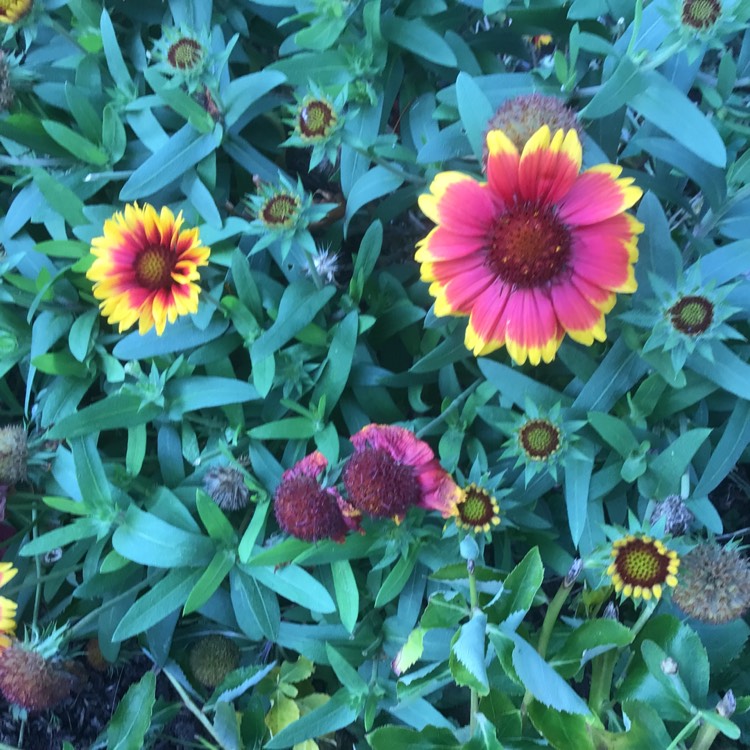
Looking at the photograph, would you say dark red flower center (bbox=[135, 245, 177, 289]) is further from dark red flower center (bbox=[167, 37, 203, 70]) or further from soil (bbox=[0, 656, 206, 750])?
soil (bbox=[0, 656, 206, 750])

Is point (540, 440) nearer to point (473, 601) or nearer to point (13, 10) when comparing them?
point (473, 601)

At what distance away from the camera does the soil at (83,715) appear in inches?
64.1

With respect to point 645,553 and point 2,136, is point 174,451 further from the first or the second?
point 645,553

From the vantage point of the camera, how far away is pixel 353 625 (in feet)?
4.15

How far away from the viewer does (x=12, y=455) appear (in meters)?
1.38

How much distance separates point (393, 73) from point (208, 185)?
0.44 metres

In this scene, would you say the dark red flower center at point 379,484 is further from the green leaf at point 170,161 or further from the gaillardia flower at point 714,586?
the green leaf at point 170,161

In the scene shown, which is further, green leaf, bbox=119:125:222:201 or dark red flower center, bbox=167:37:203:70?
green leaf, bbox=119:125:222:201

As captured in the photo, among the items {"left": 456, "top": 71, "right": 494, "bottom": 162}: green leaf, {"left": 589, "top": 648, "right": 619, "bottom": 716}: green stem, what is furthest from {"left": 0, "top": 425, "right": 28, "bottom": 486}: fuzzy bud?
{"left": 589, "top": 648, "right": 619, "bottom": 716}: green stem

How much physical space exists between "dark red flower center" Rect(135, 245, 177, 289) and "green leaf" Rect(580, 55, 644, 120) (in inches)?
28.6

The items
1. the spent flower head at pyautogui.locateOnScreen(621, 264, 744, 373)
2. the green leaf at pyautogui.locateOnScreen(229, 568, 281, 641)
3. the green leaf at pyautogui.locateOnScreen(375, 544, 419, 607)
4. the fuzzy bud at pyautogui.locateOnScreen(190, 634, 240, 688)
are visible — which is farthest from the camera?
the fuzzy bud at pyautogui.locateOnScreen(190, 634, 240, 688)

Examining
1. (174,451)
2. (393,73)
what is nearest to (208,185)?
(393,73)

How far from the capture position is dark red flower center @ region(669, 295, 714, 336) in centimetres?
106

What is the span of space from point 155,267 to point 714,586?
105 centimetres
